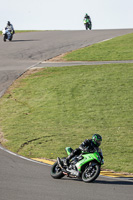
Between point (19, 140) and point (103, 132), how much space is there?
3.02 m

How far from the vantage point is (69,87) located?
70.3ft

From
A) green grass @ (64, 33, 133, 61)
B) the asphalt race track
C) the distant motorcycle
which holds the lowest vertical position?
the asphalt race track

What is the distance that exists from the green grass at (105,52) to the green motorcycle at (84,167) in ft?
62.3

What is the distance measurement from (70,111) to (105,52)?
13855 mm

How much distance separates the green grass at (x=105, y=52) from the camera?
28823 millimetres

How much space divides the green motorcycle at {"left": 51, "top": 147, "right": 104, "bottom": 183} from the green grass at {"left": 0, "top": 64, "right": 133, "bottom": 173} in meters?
1.83

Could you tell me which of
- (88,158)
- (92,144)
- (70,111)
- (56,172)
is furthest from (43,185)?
(70,111)

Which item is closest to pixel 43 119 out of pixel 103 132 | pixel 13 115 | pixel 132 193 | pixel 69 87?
pixel 13 115

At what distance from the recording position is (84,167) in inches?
Result: 375

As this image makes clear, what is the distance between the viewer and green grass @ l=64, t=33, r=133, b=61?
28.8 m
